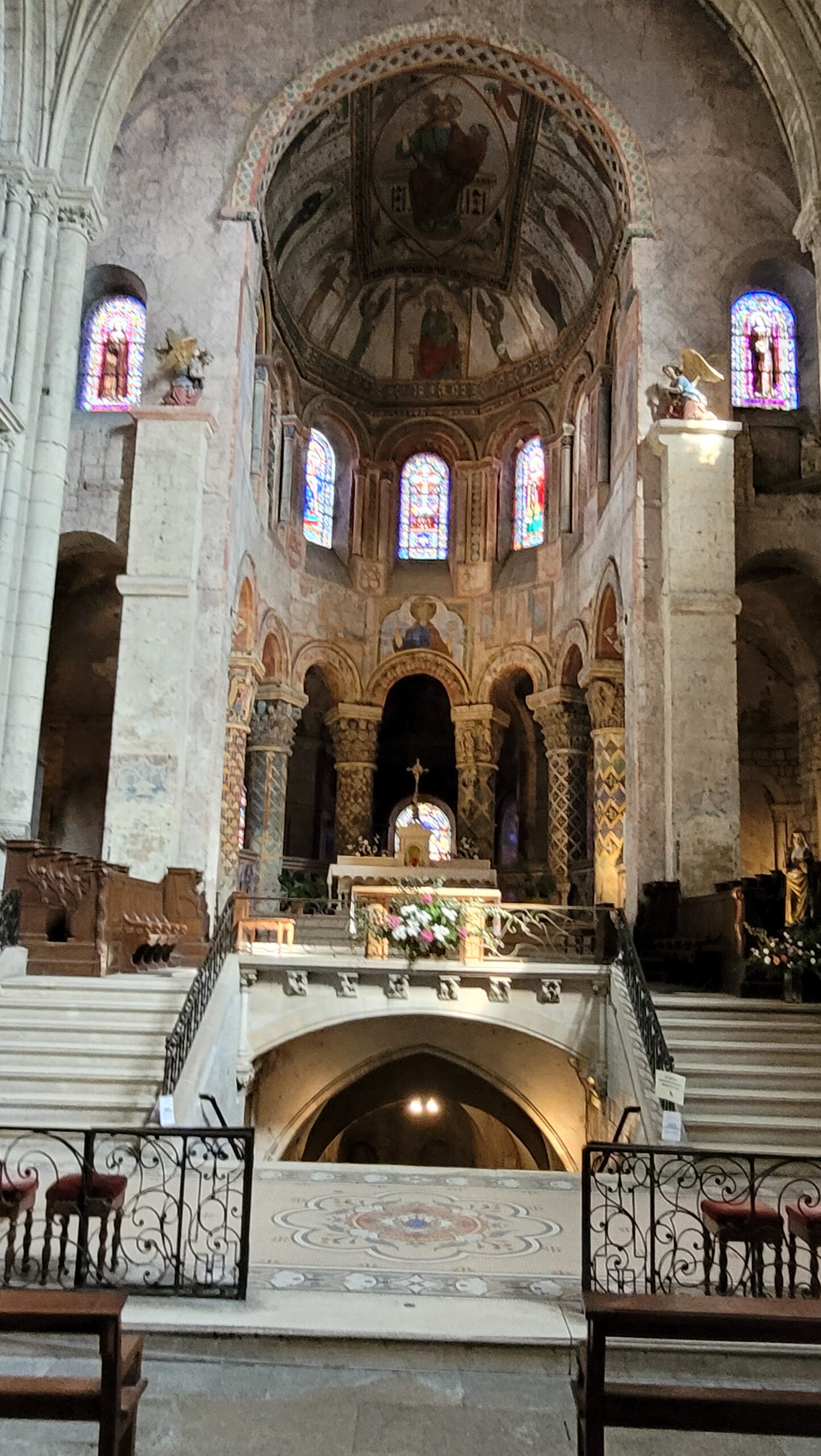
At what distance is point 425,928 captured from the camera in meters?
14.6

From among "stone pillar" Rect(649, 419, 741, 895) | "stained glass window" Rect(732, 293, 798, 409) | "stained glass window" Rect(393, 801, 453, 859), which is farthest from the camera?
"stained glass window" Rect(393, 801, 453, 859)

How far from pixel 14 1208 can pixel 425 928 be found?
8915 millimetres

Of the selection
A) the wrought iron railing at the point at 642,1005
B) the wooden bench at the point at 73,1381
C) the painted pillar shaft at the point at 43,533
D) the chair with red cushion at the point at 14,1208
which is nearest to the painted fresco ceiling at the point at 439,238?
the painted pillar shaft at the point at 43,533

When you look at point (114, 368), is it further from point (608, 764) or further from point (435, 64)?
point (608, 764)

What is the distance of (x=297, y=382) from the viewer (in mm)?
24031

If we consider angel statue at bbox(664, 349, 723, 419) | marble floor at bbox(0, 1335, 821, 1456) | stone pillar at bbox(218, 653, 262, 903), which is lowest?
marble floor at bbox(0, 1335, 821, 1456)

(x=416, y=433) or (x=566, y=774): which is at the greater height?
(x=416, y=433)

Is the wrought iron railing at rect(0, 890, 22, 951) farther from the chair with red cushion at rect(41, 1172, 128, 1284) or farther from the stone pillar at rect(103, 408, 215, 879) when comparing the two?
the chair with red cushion at rect(41, 1172, 128, 1284)

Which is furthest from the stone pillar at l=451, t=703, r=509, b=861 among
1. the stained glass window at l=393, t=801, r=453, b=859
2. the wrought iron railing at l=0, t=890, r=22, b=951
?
the wrought iron railing at l=0, t=890, r=22, b=951

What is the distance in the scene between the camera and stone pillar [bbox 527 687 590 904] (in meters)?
22.4

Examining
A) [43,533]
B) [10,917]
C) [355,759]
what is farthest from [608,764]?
[10,917]

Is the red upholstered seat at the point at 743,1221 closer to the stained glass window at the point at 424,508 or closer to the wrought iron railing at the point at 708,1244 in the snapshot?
the wrought iron railing at the point at 708,1244

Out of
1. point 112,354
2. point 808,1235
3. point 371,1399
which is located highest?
point 112,354

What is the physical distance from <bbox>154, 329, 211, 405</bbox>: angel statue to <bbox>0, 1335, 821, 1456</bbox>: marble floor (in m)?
14.8
